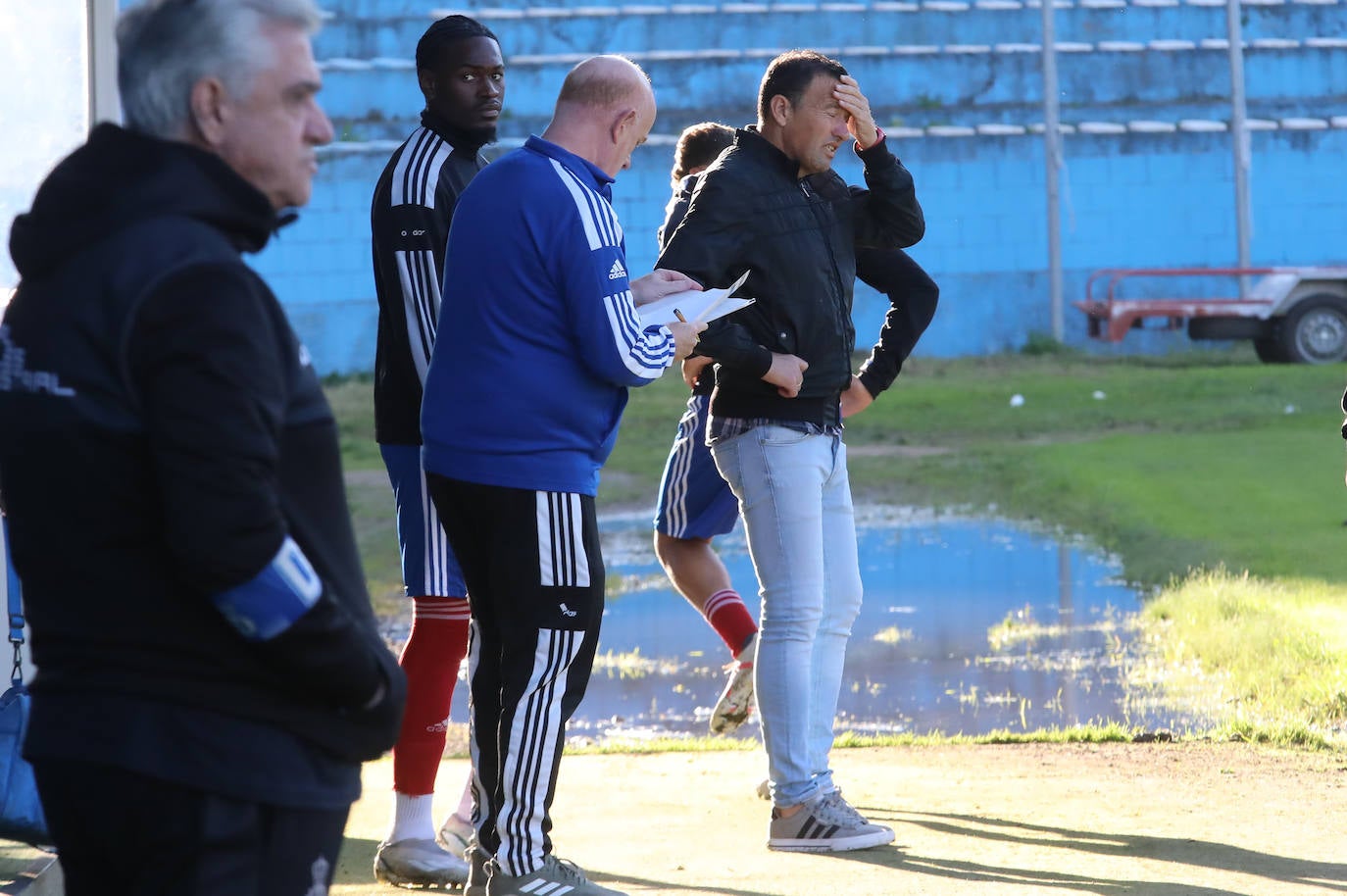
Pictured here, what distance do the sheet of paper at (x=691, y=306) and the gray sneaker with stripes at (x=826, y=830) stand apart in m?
1.34

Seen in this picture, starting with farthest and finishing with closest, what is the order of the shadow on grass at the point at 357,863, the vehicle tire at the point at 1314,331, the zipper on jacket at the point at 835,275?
the vehicle tire at the point at 1314,331 → the zipper on jacket at the point at 835,275 → the shadow on grass at the point at 357,863

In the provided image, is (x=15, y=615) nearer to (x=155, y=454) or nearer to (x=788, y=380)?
(x=788, y=380)

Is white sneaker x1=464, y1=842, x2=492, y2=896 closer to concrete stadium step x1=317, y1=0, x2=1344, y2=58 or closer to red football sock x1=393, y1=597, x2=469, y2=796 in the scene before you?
red football sock x1=393, y1=597, x2=469, y2=796

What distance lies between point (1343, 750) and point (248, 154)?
4.49 meters

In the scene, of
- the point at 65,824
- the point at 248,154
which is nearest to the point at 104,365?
the point at 248,154

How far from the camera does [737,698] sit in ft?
18.1

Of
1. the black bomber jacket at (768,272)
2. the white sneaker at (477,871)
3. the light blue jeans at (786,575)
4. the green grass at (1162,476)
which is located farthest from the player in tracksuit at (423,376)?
the green grass at (1162,476)

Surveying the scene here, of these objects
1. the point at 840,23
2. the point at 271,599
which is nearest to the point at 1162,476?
the point at 271,599

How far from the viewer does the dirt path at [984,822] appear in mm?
4180

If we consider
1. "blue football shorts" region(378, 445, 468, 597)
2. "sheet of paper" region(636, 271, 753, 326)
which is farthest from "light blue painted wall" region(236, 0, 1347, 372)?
"sheet of paper" region(636, 271, 753, 326)

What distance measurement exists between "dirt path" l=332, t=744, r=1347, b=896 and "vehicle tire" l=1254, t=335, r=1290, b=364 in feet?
56.1

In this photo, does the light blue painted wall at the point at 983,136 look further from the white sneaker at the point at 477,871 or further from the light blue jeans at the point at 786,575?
the white sneaker at the point at 477,871

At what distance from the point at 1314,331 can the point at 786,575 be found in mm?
18602

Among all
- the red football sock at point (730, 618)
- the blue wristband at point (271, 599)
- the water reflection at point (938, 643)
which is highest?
the blue wristband at point (271, 599)
